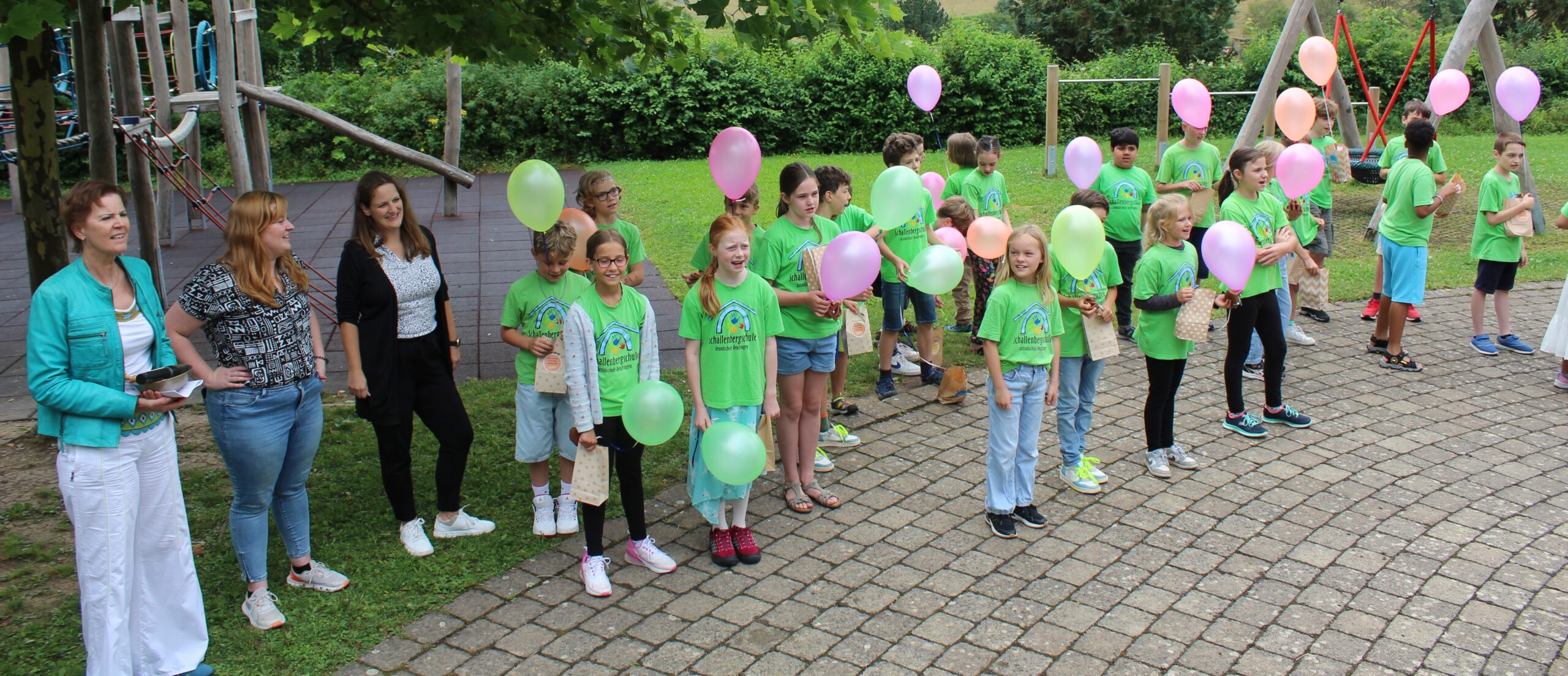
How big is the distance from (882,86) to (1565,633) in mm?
17881

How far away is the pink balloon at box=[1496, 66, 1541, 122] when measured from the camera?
9688 mm

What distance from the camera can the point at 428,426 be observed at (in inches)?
204

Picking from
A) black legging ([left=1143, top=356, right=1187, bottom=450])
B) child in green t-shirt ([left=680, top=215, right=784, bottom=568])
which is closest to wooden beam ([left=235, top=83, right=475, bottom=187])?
child in green t-shirt ([left=680, top=215, right=784, bottom=568])

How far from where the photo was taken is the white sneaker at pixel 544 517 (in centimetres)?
536

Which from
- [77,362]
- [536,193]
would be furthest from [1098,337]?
[77,362]

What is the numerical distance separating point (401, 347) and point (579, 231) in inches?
42.0

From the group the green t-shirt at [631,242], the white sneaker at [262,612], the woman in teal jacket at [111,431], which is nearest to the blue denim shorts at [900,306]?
the green t-shirt at [631,242]

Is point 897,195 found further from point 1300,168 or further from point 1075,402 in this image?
point 1300,168

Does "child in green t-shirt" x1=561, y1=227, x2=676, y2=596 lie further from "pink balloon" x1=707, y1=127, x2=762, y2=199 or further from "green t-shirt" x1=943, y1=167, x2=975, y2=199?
"green t-shirt" x1=943, y1=167, x2=975, y2=199

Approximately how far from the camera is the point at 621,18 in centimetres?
623

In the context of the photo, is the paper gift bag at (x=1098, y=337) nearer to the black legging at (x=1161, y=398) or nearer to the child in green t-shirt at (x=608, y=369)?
the black legging at (x=1161, y=398)

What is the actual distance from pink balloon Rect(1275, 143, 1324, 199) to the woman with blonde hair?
5837 mm

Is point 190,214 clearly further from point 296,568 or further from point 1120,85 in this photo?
point 1120,85

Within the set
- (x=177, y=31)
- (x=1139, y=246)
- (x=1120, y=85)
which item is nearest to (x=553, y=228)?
(x=1139, y=246)
